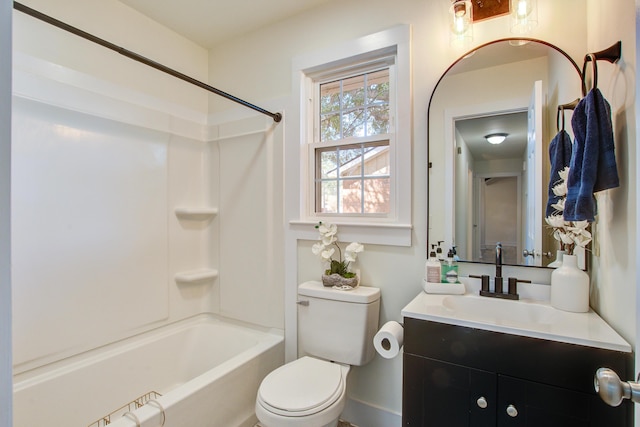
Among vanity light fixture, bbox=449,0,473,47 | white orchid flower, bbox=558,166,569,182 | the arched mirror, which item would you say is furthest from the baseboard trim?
vanity light fixture, bbox=449,0,473,47

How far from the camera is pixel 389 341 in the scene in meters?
1.49

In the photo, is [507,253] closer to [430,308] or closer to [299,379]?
[430,308]

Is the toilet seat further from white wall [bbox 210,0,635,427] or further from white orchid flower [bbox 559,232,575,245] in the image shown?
white orchid flower [bbox 559,232,575,245]

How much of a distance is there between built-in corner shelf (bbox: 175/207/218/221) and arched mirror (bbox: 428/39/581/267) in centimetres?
163

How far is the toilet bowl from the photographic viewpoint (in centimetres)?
137

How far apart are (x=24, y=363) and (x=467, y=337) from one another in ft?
6.93

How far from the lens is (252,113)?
2.37m

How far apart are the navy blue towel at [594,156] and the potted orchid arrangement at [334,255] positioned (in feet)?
3.43

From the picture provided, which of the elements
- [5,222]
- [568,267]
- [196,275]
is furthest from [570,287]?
[196,275]

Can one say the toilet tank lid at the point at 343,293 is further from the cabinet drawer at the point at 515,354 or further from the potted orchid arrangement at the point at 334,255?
the cabinet drawer at the point at 515,354

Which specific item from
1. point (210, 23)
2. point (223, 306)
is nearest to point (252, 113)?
point (210, 23)

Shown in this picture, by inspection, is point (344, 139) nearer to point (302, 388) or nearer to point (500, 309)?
point (500, 309)

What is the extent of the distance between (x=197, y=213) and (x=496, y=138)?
2.02 metres

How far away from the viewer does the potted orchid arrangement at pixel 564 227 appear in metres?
1.31
